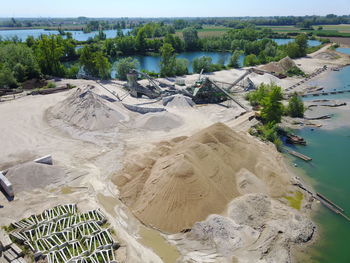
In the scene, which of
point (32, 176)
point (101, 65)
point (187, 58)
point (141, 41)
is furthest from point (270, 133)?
point (141, 41)

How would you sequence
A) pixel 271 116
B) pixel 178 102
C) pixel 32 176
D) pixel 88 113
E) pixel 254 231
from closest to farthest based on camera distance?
pixel 254 231
pixel 32 176
pixel 88 113
pixel 271 116
pixel 178 102

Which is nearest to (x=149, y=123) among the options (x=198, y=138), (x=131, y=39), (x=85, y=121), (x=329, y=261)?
(x=85, y=121)

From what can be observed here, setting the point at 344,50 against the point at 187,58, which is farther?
the point at 344,50

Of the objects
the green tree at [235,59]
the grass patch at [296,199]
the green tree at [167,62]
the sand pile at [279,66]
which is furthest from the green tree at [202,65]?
the grass patch at [296,199]

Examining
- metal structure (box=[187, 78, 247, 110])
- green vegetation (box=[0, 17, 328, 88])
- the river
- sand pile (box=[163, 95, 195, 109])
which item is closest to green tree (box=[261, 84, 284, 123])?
the river

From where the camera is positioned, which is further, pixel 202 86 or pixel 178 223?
pixel 202 86

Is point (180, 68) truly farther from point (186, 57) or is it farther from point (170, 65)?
point (186, 57)

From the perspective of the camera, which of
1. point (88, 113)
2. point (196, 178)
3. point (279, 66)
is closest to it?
point (196, 178)

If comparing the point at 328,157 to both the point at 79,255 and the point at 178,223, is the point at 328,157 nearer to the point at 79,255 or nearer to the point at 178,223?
the point at 178,223
